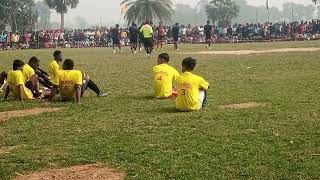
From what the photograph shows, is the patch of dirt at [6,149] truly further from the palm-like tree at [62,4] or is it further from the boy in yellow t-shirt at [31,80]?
the palm-like tree at [62,4]

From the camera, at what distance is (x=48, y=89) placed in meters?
12.9

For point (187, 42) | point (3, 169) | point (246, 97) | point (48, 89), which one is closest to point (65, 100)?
point (48, 89)

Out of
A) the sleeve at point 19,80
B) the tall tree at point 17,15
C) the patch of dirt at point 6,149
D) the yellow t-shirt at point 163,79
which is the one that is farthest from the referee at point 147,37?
the tall tree at point 17,15

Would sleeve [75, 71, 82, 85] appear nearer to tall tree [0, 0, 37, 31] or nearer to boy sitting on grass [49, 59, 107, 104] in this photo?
boy sitting on grass [49, 59, 107, 104]

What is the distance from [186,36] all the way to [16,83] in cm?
3490

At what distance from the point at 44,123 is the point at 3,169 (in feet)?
9.18

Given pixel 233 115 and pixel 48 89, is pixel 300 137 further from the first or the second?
pixel 48 89

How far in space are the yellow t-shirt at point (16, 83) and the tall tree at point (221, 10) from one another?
183ft

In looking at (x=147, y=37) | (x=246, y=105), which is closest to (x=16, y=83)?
(x=246, y=105)

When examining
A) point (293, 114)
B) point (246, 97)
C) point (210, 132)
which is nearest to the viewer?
point (210, 132)

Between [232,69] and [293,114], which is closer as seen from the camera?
[293,114]

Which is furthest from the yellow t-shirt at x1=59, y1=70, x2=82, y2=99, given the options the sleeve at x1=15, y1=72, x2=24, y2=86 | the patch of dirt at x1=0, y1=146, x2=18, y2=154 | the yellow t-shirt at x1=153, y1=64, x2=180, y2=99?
the patch of dirt at x1=0, y1=146, x2=18, y2=154

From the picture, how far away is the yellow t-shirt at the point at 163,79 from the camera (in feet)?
36.6

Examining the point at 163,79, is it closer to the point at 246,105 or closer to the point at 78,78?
the point at 78,78
